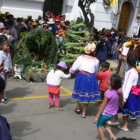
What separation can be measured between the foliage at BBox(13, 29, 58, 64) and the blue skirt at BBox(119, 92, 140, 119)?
3857mm

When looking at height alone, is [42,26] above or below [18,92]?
above

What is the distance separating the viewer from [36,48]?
7617mm

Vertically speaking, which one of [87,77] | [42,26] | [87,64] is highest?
[42,26]

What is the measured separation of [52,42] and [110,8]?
29.5 feet

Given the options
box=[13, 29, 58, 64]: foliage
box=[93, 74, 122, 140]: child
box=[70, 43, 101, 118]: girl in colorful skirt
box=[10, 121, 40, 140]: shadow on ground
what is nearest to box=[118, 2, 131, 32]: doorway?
box=[13, 29, 58, 64]: foliage

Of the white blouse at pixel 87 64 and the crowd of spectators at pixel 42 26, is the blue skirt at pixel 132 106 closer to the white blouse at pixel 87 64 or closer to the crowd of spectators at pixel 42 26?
the white blouse at pixel 87 64

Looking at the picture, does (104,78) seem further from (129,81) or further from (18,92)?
(18,92)

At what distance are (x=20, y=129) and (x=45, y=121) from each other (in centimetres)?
59

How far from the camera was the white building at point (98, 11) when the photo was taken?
1113 centimetres

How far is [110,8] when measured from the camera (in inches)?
588

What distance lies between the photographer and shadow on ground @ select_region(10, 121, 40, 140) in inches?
149

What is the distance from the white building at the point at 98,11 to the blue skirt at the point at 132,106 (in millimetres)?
6728

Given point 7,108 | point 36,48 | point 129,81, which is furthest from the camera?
point 36,48

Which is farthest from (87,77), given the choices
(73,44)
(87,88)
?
(73,44)
